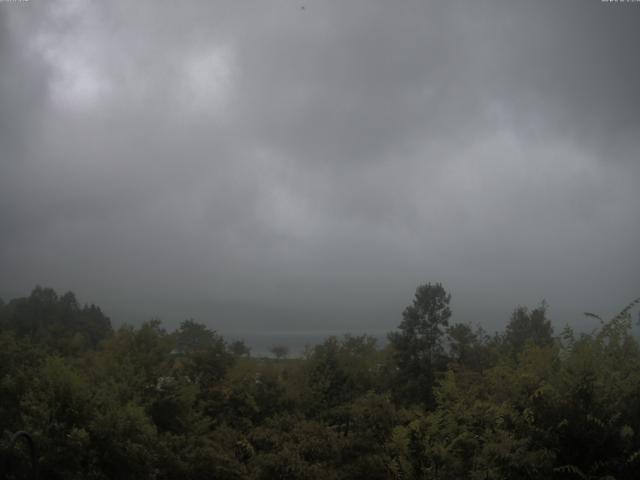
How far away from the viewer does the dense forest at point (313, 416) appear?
8.70 m

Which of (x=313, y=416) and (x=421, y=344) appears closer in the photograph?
(x=313, y=416)

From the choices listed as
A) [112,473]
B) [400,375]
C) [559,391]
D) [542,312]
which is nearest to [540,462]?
[559,391]

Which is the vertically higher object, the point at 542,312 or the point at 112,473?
the point at 542,312

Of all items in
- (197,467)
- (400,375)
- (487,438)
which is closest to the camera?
(487,438)

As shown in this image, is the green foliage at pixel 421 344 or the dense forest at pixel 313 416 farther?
the green foliage at pixel 421 344

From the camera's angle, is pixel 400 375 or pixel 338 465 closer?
pixel 338 465

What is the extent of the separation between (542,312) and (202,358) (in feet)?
101

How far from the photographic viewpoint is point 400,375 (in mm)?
38531

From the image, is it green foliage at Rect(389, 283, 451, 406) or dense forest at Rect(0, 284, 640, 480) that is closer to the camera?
dense forest at Rect(0, 284, 640, 480)

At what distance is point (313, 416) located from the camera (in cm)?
2738

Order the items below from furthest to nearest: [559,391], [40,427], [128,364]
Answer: [128,364], [40,427], [559,391]

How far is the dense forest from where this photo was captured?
8.70 metres

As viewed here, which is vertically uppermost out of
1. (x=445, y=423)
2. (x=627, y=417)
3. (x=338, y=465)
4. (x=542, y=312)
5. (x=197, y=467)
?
(x=542, y=312)

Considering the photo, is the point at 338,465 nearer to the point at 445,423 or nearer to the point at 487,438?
the point at 445,423
